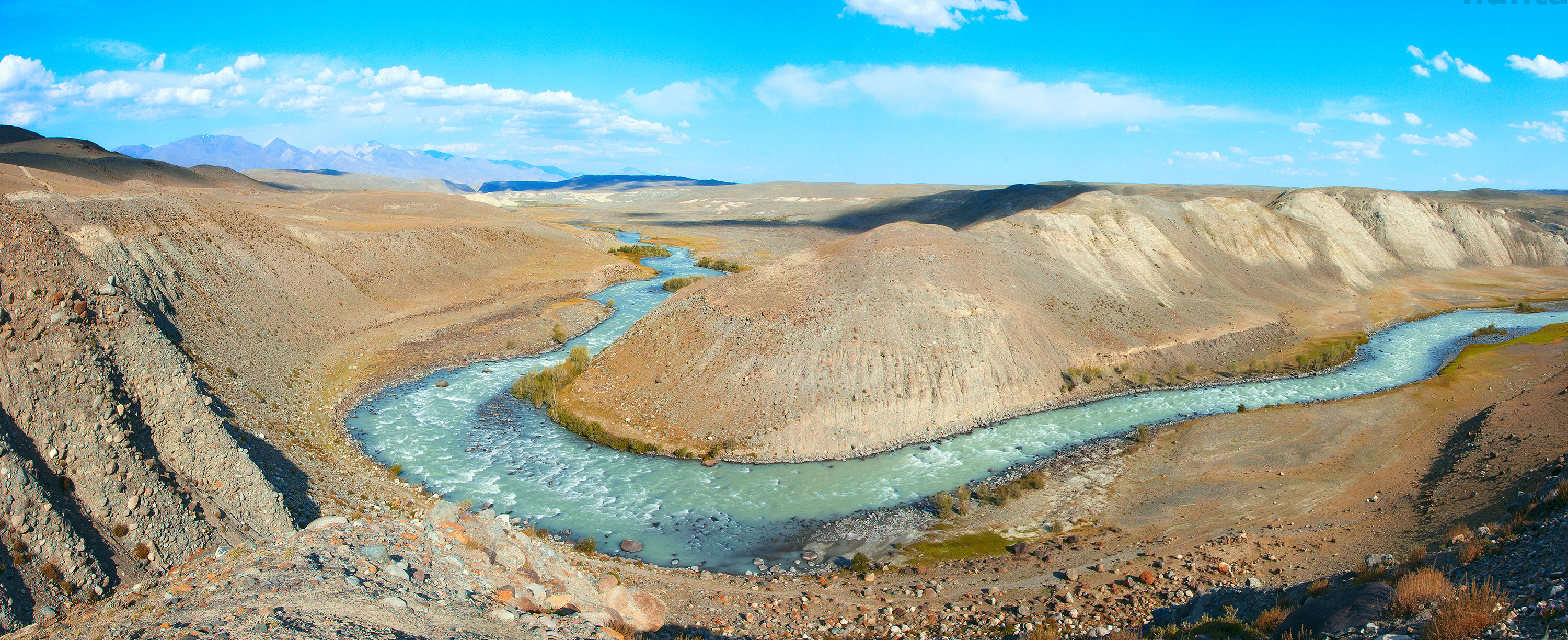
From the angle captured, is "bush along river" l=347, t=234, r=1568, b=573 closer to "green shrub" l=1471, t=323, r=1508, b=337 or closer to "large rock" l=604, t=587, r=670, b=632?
"large rock" l=604, t=587, r=670, b=632

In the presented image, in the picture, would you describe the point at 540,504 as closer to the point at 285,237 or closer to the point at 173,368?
the point at 173,368

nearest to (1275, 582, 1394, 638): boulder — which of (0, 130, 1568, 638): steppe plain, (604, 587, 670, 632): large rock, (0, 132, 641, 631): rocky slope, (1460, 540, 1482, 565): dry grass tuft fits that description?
(0, 130, 1568, 638): steppe plain

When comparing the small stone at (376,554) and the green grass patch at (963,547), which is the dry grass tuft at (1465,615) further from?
the small stone at (376,554)

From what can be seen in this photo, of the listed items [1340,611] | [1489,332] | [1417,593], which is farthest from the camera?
[1489,332]

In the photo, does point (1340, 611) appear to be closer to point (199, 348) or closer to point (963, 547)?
point (963, 547)

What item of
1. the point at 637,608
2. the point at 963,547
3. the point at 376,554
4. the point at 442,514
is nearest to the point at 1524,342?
the point at 963,547

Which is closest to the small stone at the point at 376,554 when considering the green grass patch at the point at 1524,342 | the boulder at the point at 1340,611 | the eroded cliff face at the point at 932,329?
the boulder at the point at 1340,611
